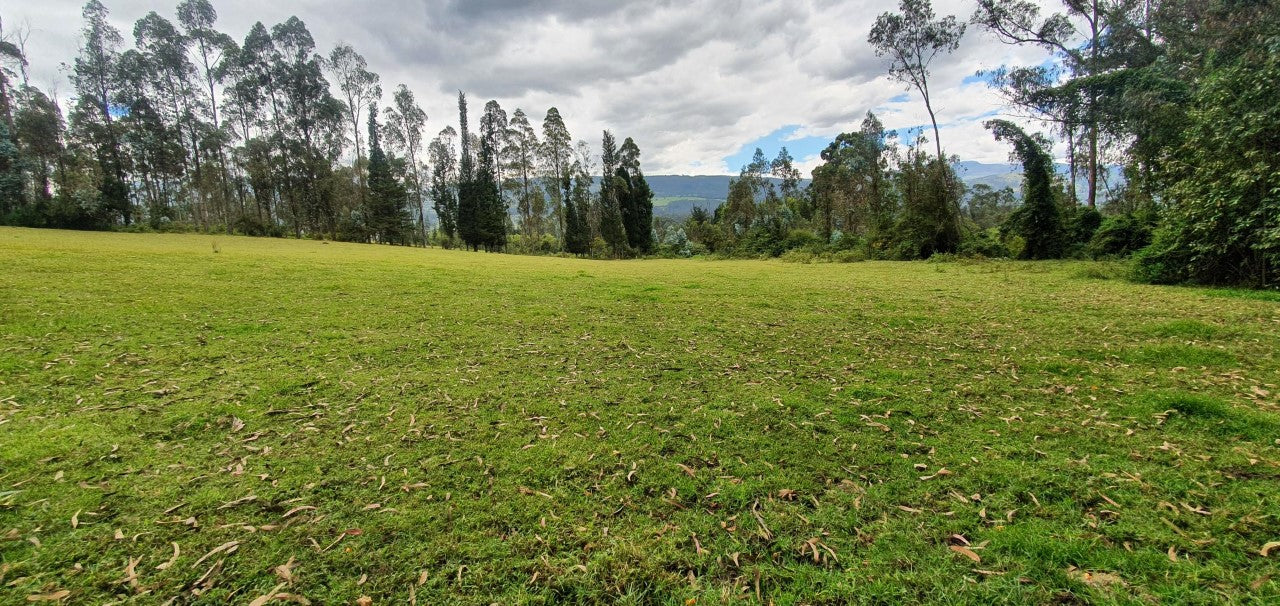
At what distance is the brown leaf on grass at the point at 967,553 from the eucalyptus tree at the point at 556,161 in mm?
50157

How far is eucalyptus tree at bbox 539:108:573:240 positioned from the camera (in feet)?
161

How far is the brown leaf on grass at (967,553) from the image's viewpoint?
8.11 ft

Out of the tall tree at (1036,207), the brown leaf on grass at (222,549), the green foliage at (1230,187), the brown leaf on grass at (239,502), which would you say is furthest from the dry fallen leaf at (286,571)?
the tall tree at (1036,207)

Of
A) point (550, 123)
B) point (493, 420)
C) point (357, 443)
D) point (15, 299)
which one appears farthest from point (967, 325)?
point (550, 123)

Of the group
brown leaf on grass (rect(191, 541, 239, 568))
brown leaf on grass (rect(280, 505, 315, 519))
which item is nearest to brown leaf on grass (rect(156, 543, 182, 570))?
brown leaf on grass (rect(191, 541, 239, 568))

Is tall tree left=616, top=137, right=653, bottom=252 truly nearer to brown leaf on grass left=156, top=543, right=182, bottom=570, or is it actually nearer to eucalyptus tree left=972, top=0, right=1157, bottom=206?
eucalyptus tree left=972, top=0, right=1157, bottom=206

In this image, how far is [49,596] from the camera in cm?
210

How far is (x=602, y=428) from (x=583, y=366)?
1.96 meters

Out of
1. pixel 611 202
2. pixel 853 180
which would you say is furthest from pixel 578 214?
pixel 853 180

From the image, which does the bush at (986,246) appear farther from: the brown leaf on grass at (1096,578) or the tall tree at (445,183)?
the tall tree at (445,183)

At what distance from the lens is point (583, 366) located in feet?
19.9

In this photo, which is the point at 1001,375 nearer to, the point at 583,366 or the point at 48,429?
the point at 583,366

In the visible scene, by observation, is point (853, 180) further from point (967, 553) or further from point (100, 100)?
point (100, 100)

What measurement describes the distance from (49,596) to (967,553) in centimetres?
462
